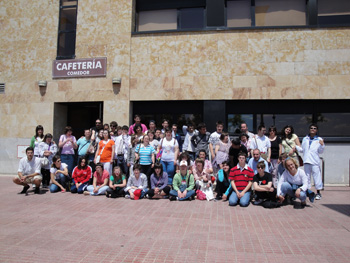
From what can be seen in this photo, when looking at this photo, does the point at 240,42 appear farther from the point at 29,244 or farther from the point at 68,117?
the point at 29,244

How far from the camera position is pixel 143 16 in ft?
35.3

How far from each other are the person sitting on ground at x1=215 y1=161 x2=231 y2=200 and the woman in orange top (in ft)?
10.5

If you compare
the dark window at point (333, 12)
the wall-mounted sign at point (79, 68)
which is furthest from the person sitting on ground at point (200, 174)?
the dark window at point (333, 12)

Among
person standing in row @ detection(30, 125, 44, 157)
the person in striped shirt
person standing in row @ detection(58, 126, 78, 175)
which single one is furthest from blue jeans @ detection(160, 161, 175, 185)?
person standing in row @ detection(30, 125, 44, 157)

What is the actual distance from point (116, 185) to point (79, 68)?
5654 millimetres

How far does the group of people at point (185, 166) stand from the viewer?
653 centimetres

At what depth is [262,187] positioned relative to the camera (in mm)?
6371

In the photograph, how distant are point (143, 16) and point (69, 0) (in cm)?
320

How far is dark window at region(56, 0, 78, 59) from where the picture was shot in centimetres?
1106

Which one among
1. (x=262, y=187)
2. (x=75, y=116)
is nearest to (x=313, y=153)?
(x=262, y=187)

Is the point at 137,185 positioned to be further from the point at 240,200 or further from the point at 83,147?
the point at 240,200

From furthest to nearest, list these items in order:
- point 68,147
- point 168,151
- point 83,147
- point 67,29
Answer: point 67,29, point 68,147, point 83,147, point 168,151

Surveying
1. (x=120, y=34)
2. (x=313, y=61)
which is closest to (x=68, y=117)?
(x=120, y=34)

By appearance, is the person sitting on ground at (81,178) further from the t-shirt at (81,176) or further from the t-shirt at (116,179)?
the t-shirt at (116,179)
